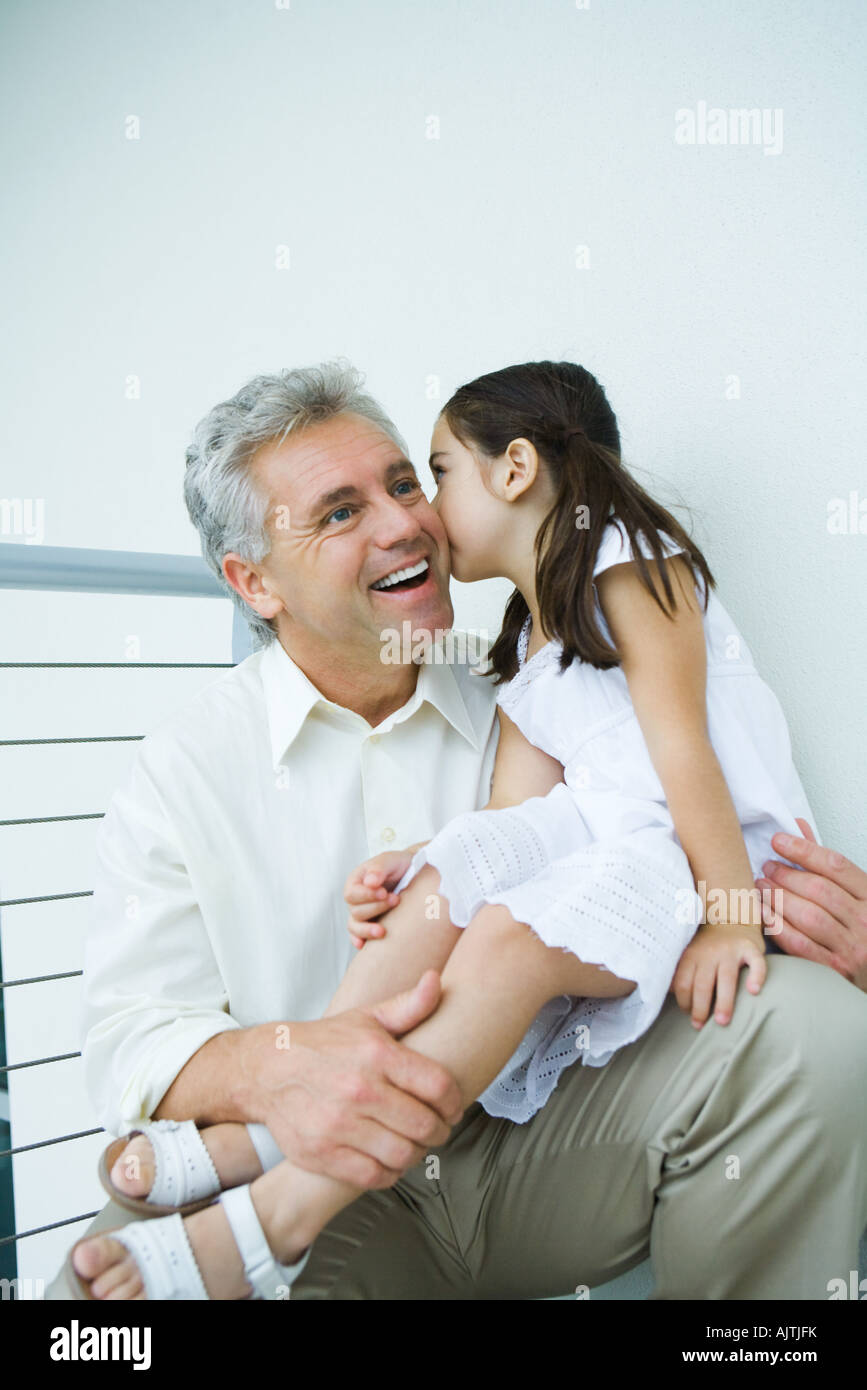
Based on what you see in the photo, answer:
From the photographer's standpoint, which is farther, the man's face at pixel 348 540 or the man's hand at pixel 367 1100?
the man's face at pixel 348 540

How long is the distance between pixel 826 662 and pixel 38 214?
118 inches

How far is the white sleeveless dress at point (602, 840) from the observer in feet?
3.98

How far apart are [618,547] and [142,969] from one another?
2.70 feet

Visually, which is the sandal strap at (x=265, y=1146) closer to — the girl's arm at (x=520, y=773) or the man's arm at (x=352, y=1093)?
the man's arm at (x=352, y=1093)

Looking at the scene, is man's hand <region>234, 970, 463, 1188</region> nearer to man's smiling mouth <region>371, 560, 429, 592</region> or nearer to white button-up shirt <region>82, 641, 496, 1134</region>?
white button-up shirt <region>82, 641, 496, 1134</region>

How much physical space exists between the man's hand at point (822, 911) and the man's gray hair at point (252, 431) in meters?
0.86

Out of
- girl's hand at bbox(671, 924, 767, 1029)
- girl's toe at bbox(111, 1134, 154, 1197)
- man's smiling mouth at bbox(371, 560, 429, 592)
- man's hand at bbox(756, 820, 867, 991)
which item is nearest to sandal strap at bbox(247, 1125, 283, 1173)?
girl's toe at bbox(111, 1134, 154, 1197)

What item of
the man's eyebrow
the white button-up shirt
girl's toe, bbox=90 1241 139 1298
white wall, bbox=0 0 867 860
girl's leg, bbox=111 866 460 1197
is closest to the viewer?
girl's toe, bbox=90 1241 139 1298

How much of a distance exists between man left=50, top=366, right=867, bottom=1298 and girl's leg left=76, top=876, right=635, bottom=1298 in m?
0.03

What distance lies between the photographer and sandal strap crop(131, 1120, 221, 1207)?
1.18 m

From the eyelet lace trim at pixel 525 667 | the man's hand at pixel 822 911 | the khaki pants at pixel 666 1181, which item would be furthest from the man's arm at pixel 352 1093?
the eyelet lace trim at pixel 525 667

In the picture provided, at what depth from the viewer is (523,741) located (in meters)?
1.65

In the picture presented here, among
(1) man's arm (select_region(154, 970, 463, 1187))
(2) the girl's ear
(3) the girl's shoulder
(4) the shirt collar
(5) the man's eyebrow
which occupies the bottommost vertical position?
(1) man's arm (select_region(154, 970, 463, 1187))

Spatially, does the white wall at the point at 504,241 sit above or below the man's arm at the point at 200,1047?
above
